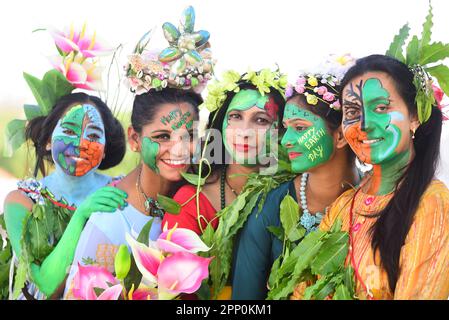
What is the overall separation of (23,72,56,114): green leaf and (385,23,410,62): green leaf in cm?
138

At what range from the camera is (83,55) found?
3.15m

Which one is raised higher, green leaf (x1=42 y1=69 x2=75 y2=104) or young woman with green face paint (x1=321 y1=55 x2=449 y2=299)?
green leaf (x1=42 y1=69 x2=75 y2=104)

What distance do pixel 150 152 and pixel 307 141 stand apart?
648mm

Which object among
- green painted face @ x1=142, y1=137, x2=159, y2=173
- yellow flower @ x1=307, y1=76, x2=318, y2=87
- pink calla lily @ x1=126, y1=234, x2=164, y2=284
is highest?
yellow flower @ x1=307, y1=76, x2=318, y2=87

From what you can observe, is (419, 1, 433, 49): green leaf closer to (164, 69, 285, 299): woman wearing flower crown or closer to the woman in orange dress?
the woman in orange dress

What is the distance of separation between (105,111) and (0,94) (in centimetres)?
46

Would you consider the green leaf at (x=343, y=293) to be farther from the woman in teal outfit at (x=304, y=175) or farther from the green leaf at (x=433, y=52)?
the green leaf at (x=433, y=52)

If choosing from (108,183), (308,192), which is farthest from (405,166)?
(108,183)

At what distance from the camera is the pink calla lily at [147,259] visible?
296 cm

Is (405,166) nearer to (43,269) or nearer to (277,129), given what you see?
(277,129)

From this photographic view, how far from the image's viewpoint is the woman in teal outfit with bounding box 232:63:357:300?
2834mm

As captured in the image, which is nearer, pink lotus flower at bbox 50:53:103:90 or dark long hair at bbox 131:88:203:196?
dark long hair at bbox 131:88:203:196

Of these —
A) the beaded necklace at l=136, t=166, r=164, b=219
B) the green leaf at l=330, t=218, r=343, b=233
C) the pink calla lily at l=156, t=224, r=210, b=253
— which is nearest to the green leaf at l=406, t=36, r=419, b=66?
the green leaf at l=330, t=218, r=343, b=233

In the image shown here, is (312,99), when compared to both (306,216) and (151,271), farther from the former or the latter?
(151,271)
